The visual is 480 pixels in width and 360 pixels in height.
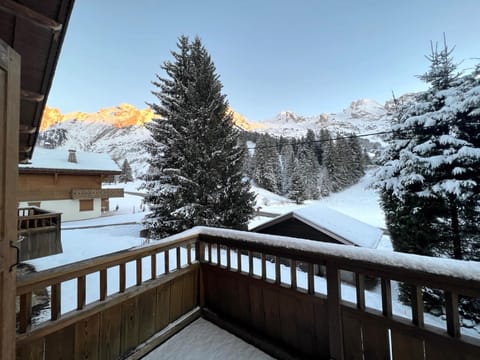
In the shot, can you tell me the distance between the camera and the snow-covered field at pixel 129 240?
362 centimetres

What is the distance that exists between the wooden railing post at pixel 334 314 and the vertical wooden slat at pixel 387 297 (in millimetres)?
276

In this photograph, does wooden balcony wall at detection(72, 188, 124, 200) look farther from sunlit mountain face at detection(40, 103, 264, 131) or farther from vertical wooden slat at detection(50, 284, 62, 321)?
sunlit mountain face at detection(40, 103, 264, 131)

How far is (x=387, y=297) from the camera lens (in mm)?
1466

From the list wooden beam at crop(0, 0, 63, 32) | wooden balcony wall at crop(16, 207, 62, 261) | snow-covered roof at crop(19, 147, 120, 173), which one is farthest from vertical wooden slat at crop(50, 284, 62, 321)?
snow-covered roof at crop(19, 147, 120, 173)

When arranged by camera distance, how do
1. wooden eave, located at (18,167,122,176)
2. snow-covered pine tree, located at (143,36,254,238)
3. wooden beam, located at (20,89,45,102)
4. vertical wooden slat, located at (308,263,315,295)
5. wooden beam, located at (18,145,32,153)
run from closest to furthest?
vertical wooden slat, located at (308,263,315,295)
wooden beam, located at (20,89,45,102)
wooden beam, located at (18,145,32,153)
snow-covered pine tree, located at (143,36,254,238)
wooden eave, located at (18,167,122,176)

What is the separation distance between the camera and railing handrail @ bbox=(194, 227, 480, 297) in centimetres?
118

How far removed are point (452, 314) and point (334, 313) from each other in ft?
2.20

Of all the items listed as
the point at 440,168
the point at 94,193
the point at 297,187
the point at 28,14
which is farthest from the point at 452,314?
the point at 297,187

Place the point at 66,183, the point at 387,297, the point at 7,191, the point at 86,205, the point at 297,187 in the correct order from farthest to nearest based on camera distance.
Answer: the point at 297,187
the point at 86,205
the point at 66,183
the point at 387,297
the point at 7,191

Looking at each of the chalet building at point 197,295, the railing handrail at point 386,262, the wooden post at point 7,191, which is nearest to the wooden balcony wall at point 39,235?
the chalet building at point 197,295

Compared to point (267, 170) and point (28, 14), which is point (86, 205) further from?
point (267, 170)

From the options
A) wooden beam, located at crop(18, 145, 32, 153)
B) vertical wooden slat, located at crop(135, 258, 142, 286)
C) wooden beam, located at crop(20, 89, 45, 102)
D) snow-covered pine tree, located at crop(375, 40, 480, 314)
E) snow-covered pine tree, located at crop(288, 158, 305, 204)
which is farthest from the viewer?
snow-covered pine tree, located at crop(288, 158, 305, 204)

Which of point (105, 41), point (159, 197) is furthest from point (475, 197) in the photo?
point (105, 41)

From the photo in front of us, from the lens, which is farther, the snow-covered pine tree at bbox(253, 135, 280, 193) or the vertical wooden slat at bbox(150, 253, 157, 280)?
the snow-covered pine tree at bbox(253, 135, 280, 193)
